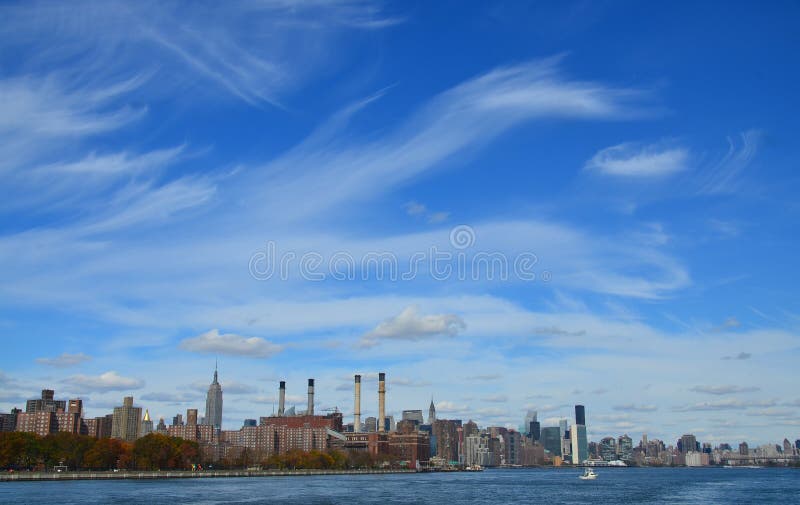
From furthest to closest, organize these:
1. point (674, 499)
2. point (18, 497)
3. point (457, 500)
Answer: point (674, 499) < point (457, 500) < point (18, 497)

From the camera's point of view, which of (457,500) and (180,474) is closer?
(457,500)

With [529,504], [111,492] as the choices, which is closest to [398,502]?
[529,504]

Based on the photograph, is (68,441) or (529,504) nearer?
(529,504)

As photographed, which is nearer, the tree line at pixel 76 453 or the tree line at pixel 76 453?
the tree line at pixel 76 453

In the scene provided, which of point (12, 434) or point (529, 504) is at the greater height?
point (12, 434)

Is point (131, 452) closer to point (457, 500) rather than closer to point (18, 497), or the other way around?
point (18, 497)

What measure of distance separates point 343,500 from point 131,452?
113 m

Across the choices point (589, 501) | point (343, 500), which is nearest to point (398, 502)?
point (343, 500)

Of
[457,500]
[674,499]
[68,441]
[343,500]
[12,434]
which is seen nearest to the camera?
[343,500]

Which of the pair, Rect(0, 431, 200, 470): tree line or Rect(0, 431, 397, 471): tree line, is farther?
Rect(0, 431, 397, 471): tree line

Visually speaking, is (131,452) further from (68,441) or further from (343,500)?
(343,500)

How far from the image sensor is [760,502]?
117750mm

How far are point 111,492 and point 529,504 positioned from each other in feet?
219

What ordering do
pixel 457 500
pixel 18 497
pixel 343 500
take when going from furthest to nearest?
pixel 457 500
pixel 343 500
pixel 18 497
